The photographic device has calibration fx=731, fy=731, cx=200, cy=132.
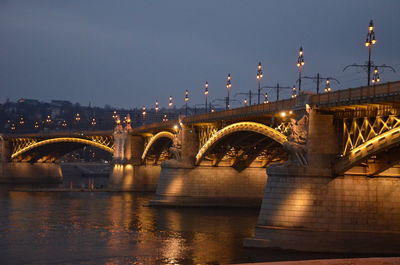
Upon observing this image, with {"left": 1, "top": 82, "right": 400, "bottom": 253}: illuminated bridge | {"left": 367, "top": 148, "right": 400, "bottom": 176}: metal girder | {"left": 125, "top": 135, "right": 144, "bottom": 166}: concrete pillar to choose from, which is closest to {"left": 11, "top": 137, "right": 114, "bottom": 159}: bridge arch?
{"left": 125, "top": 135, "right": 144, "bottom": 166}: concrete pillar

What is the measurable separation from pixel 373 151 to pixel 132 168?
60873 millimetres

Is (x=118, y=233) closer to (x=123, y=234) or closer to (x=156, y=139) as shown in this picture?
(x=123, y=234)

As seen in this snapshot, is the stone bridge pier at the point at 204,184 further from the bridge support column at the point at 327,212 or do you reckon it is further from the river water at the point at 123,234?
the bridge support column at the point at 327,212

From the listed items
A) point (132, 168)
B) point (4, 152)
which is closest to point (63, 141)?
point (4, 152)

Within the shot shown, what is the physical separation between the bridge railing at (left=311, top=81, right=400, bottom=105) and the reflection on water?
31.4ft

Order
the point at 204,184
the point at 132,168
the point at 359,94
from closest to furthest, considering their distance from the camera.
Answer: the point at 359,94, the point at 204,184, the point at 132,168

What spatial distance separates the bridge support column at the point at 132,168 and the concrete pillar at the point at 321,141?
5379 cm

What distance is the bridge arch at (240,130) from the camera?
161ft

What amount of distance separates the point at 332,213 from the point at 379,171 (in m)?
3.43

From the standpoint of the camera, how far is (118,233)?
48781 millimetres

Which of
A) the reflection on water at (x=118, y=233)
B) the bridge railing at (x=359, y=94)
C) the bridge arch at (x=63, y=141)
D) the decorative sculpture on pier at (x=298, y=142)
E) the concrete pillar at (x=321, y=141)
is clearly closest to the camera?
the bridge railing at (x=359, y=94)

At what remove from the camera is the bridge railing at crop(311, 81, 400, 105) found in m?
34.7

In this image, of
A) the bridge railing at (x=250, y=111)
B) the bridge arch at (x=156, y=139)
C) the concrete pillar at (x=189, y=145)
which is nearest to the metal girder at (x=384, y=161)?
the bridge railing at (x=250, y=111)

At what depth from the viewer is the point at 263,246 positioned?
1528 inches
